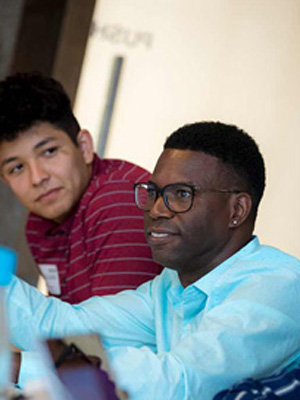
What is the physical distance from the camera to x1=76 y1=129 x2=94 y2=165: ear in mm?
2098

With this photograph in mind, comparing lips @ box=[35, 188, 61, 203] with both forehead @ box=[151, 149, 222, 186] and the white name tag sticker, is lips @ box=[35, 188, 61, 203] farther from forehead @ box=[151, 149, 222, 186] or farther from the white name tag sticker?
forehead @ box=[151, 149, 222, 186]

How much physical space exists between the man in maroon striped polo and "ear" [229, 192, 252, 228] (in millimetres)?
452

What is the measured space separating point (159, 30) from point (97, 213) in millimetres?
1511

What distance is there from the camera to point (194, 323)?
1351mm

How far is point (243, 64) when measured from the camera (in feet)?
9.77

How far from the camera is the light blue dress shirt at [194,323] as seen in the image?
1.01 m

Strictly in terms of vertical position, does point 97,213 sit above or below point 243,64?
below

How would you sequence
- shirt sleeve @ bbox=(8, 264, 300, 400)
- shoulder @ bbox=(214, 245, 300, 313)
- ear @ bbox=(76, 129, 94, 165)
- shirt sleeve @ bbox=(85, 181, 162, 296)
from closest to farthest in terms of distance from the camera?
1. shirt sleeve @ bbox=(8, 264, 300, 400)
2. shoulder @ bbox=(214, 245, 300, 313)
3. shirt sleeve @ bbox=(85, 181, 162, 296)
4. ear @ bbox=(76, 129, 94, 165)

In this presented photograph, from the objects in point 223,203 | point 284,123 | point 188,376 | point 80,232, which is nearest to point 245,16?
→ point 284,123

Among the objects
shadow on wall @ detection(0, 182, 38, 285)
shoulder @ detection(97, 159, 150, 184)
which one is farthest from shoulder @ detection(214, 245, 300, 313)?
shadow on wall @ detection(0, 182, 38, 285)

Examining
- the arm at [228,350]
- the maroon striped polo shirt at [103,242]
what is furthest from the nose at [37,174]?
the arm at [228,350]

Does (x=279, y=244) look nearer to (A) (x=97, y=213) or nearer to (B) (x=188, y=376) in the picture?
(A) (x=97, y=213)

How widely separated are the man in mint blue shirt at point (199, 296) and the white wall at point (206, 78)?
1.29 metres

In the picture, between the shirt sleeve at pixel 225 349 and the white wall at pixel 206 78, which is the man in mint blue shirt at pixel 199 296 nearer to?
the shirt sleeve at pixel 225 349
